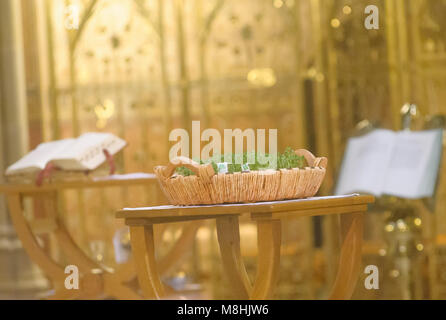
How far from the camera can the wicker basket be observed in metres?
2.64

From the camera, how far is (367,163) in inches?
182

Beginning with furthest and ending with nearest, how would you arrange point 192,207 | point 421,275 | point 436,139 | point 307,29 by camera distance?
point 307,29 → point 421,275 → point 436,139 → point 192,207

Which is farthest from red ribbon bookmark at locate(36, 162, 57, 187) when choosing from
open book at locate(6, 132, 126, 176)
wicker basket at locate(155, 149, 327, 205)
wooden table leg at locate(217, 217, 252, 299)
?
wicker basket at locate(155, 149, 327, 205)

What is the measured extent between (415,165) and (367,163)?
0.34 meters

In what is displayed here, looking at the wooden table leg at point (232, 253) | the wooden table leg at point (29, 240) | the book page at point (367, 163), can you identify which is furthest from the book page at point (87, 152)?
the book page at point (367, 163)

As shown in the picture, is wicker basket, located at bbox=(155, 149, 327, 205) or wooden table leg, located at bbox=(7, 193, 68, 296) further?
wooden table leg, located at bbox=(7, 193, 68, 296)

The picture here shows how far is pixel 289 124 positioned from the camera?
6199 mm

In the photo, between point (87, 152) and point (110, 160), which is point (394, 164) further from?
point (87, 152)

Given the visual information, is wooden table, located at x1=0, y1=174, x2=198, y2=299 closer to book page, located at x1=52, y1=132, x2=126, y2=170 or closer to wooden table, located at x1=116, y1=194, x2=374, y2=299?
book page, located at x1=52, y1=132, x2=126, y2=170

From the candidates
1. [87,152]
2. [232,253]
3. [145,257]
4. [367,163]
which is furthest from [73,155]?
[367,163]
